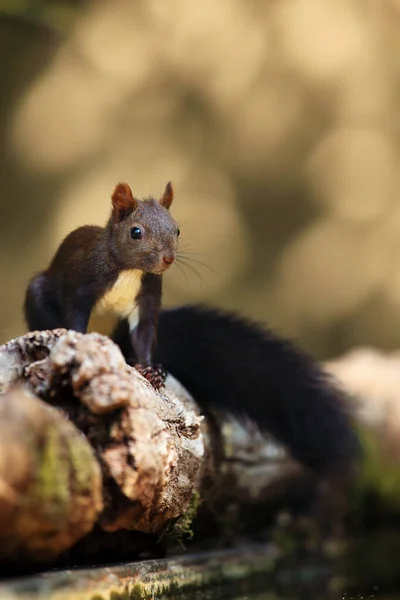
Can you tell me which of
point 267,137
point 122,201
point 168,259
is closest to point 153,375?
point 168,259

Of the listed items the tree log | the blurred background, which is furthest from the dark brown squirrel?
the blurred background

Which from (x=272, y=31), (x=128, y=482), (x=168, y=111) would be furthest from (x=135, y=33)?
(x=128, y=482)

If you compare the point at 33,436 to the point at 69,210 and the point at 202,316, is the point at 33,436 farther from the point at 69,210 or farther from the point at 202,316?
the point at 69,210

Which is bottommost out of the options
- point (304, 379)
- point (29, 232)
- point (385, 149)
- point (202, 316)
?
point (304, 379)

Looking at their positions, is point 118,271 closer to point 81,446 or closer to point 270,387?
point 270,387

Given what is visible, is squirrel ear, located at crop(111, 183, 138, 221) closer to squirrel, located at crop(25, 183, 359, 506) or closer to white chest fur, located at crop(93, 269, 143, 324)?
squirrel, located at crop(25, 183, 359, 506)

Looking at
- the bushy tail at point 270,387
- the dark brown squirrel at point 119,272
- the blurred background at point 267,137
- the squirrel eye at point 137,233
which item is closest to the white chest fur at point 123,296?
the dark brown squirrel at point 119,272

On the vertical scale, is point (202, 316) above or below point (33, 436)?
above
